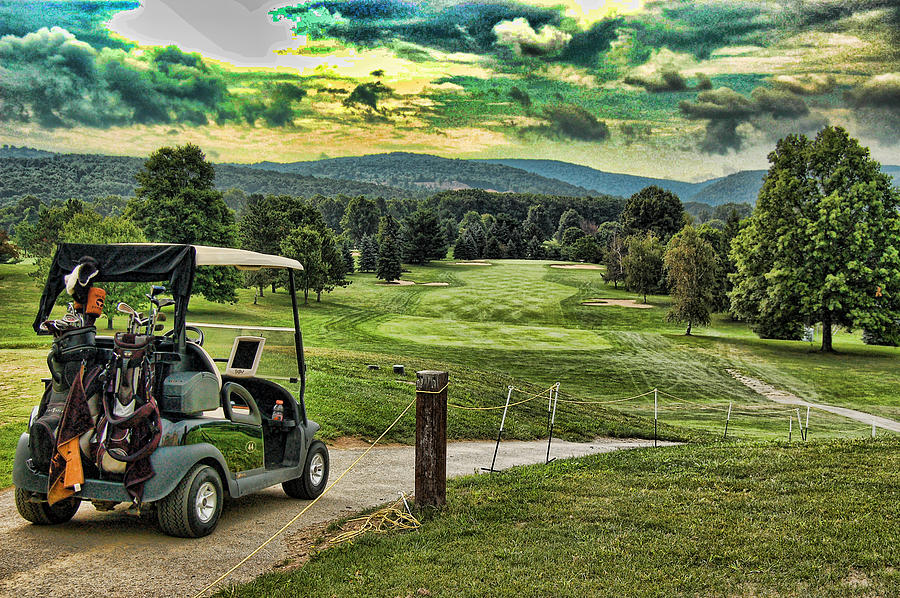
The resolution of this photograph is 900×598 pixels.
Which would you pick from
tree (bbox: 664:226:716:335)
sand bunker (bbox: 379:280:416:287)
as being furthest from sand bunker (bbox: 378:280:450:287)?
tree (bbox: 664:226:716:335)

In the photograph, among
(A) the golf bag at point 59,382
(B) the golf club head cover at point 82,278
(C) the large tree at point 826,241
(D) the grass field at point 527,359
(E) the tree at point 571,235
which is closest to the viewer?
(A) the golf bag at point 59,382

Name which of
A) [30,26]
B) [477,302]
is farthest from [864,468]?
[30,26]

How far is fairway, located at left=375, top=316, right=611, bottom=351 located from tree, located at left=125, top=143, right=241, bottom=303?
12649mm

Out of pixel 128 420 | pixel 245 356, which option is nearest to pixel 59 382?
pixel 128 420

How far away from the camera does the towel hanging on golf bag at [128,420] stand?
683cm

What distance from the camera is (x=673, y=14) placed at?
141m

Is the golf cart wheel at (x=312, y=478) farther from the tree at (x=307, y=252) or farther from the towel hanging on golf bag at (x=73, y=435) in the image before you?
the tree at (x=307, y=252)

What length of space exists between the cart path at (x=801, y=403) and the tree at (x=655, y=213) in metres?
58.6

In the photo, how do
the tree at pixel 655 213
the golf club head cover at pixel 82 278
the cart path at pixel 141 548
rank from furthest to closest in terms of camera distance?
the tree at pixel 655 213 < the golf club head cover at pixel 82 278 < the cart path at pixel 141 548

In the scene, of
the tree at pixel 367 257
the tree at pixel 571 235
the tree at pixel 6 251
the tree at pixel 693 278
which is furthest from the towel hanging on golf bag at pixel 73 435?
the tree at pixel 571 235

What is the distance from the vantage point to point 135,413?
6840 mm

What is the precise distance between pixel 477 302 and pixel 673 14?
345ft

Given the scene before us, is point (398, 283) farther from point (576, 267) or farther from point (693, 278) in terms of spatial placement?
point (693, 278)

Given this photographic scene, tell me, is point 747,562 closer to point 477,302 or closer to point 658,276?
point 477,302
